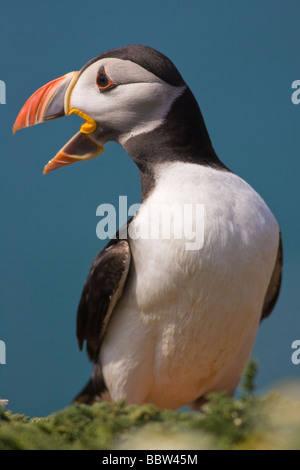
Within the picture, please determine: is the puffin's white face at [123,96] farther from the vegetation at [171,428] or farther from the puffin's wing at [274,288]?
the vegetation at [171,428]

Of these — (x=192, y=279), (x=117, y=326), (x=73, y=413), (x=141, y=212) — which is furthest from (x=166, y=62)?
(x=73, y=413)

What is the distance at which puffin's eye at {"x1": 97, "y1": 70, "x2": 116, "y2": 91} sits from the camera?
1.40 m

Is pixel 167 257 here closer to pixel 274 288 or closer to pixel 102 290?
pixel 102 290

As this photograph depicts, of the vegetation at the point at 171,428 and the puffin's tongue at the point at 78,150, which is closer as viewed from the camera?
the vegetation at the point at 171,428

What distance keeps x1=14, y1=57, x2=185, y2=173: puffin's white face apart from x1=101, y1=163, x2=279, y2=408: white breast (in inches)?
6.2

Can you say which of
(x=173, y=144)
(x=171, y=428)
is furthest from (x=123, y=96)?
(x=171, y=428)

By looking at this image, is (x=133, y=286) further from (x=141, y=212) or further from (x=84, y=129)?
(x=84, y=129)

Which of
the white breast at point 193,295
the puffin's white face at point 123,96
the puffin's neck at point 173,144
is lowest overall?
the white breast at point 193,295

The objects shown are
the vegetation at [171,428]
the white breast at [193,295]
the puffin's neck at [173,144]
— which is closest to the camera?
the vegetation at [171,428]

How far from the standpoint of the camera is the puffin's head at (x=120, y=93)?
4.50ft

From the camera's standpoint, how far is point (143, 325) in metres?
1.30

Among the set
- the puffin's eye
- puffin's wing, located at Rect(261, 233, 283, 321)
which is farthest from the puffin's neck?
puffin's wing, located at Rect(261, 233, 283, 321)

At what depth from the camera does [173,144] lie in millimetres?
1369

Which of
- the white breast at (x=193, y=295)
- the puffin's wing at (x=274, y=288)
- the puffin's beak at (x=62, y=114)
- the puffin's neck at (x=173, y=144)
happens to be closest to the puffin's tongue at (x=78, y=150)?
the puffin's beak at (x=62, y=114)
